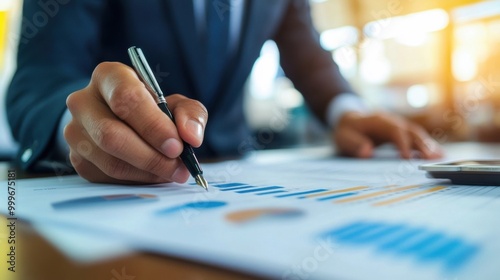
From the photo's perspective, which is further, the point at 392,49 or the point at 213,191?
the point at 392,49

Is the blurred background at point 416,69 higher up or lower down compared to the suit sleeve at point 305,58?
higher up

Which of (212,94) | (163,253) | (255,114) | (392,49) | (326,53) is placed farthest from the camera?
(392,49)

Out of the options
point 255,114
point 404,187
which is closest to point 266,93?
point 255,114

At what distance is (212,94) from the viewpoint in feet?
2.17

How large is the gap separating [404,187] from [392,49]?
2292mm

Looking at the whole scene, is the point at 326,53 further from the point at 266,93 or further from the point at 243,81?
the point at 266,93

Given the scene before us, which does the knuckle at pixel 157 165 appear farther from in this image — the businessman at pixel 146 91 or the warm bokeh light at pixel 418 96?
the warm bokeh light at pixel 418 96

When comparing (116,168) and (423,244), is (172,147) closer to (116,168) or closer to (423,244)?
(116,168)

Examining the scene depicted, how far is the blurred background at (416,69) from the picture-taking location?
164 centimetres

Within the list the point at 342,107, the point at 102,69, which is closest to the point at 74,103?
the point at 102,69

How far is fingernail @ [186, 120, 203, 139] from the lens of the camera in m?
0.29

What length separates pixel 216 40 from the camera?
2.14ft

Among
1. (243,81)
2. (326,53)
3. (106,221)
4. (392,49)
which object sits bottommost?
(106,221)

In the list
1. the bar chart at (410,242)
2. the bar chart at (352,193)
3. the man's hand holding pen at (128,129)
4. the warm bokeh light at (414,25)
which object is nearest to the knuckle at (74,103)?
the man's hand holding pen at (128,129)
